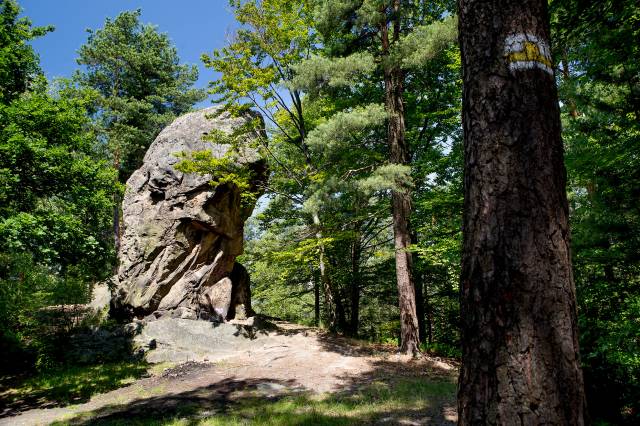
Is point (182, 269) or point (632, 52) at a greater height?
point (632, 52)

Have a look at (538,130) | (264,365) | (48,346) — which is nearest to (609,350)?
(538,130)

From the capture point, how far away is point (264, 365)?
10.2m

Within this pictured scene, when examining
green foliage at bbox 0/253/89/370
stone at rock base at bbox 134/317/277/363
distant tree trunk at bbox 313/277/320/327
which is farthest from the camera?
distant tree trunk at bbox 313/277/320/327

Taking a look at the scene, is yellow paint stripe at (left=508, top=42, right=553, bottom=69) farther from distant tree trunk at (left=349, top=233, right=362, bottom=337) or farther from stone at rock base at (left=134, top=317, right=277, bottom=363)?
distant tree trunk at (left=349, top=233, right=362, bottom=337)

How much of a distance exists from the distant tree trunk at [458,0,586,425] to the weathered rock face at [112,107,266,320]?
1213cm

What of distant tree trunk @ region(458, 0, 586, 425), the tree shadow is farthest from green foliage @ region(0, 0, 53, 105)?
distant tree trunk @ region(458, 0, 586, 425)

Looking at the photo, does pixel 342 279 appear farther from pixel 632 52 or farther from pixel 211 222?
pixel 632 52

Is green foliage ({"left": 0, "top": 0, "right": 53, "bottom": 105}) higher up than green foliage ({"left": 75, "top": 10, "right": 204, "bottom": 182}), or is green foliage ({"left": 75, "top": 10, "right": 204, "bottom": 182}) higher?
green foliage ({"left": 75, "top": 10, "right": 204, "bottom": 182})

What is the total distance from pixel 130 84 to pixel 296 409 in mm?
22397

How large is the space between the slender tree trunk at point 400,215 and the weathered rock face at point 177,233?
216 inches

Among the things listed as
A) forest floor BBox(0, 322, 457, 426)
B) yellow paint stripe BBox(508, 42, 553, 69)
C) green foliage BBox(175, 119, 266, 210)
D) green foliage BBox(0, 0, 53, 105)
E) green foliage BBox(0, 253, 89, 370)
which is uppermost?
green foliage BBox(0, 0, 53, 105)

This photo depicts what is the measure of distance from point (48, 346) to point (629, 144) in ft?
50.3

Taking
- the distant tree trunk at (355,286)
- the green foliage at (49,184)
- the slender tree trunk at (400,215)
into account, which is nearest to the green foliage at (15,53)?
the green foliage at (49,184)

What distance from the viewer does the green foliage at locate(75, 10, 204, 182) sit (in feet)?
67.8
